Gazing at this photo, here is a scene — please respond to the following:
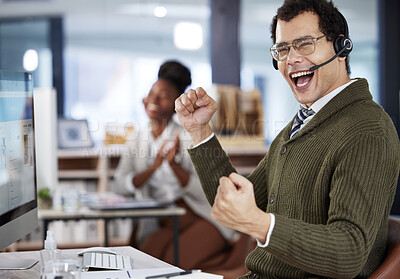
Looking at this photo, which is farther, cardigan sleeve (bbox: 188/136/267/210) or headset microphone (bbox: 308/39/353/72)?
cardigan sleeve (bbox: 188/136/267/210)

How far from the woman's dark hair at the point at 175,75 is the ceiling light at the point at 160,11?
3.68m

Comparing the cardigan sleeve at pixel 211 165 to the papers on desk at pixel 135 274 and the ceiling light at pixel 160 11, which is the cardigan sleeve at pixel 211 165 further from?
the ceiling light at pixel 160 11

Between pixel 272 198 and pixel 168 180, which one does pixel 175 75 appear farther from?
pixel 272 198

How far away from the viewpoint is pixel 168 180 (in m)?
3.76

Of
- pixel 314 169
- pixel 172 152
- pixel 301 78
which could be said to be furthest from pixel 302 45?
pixel 172 152

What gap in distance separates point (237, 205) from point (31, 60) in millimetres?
7148

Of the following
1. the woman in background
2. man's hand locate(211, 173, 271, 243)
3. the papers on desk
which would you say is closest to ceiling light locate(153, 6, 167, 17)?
the woman in background

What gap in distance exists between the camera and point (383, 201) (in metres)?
1.45

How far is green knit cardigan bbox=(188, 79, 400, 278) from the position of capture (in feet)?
4.43

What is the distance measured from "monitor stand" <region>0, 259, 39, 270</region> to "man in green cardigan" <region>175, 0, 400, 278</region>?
1.91 ft

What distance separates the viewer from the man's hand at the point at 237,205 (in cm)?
125

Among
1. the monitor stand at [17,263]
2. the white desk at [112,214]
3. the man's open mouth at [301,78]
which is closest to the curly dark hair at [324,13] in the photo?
the man's open mouth at [301,78]

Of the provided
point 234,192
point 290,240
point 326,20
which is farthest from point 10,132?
point 326,20

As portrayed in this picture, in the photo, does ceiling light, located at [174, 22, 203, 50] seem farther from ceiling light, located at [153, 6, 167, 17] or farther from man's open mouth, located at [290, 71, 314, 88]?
man's open mouth, located at [290, 71, 314, 88]
